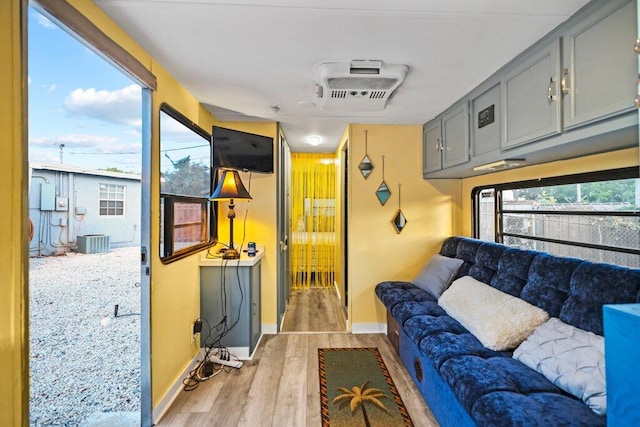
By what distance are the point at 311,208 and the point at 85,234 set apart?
122 inches

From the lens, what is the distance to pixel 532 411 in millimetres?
1123

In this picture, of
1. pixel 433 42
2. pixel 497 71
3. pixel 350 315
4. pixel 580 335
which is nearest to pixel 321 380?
pixel 350 315

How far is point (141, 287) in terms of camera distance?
174cm

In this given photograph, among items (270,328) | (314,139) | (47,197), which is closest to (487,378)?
(270,328)

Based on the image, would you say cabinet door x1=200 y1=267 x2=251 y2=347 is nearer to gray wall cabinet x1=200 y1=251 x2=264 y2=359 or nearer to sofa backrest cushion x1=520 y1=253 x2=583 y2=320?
gray wall cabinet x1=200 y1=251 x2=264 y2=359

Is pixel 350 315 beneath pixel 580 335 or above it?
beneath

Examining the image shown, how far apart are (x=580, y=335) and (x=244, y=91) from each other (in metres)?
2.64

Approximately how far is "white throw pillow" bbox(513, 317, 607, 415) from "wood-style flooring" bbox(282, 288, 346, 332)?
1979 millimetres

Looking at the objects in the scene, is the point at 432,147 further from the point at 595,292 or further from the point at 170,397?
the point at 170,397

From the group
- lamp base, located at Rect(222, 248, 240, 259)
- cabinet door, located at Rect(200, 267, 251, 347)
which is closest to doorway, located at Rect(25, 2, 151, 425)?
cabinet door, located at Rect(200, 267, 251, 347)

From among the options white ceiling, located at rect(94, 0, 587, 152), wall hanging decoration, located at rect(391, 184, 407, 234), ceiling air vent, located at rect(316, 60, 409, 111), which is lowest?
wall hanging decoration, located at rect(391, 184, 407, 234)

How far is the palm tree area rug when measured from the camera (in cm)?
179

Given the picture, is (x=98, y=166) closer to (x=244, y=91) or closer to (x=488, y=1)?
(x=244, y=91)

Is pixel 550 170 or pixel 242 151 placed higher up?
pixel 242 151
